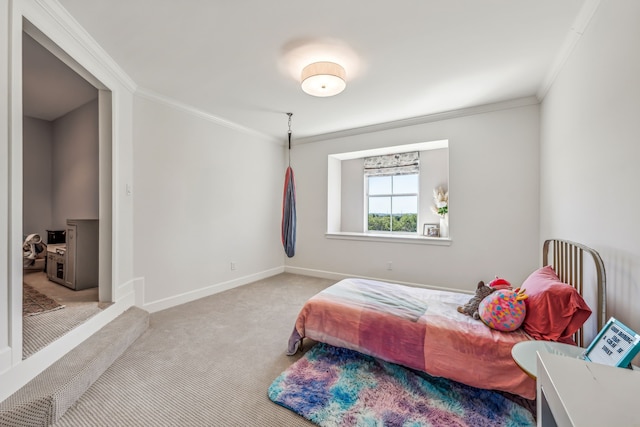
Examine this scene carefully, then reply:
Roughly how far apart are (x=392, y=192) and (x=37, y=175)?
5.75m

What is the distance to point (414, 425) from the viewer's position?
1452mm

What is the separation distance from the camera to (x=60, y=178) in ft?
13.4

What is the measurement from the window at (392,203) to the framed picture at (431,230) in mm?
247

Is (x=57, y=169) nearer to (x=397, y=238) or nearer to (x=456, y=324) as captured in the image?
(x=397, y=238)

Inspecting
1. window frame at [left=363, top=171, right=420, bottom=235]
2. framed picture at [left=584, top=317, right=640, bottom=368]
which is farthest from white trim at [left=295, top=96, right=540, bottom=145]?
framed picture at [left=584, top=317, right=640, bottom=368]

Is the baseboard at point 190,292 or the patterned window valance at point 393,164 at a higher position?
the patterned window valance at point 393,164

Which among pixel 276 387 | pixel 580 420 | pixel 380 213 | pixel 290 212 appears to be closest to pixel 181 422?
pixel 276 387

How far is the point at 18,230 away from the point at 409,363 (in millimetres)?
2588

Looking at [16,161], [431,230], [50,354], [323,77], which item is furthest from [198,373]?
[431,230]

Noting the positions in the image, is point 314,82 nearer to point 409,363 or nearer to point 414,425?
point 409,363

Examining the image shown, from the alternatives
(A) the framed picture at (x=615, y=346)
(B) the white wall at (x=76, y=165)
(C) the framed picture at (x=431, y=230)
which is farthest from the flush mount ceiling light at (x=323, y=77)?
(B) the white wall at (x=76, y=165)

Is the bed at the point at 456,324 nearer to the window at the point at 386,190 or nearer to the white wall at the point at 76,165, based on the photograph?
the window at the point at 386,190

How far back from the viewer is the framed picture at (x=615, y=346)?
2.90ft

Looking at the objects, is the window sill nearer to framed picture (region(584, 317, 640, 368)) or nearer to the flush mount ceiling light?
the flush mount ceiling light
